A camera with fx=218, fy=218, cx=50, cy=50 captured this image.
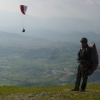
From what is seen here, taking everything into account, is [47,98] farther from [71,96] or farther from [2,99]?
[2,99]

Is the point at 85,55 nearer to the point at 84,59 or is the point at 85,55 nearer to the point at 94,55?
the point at 84,59

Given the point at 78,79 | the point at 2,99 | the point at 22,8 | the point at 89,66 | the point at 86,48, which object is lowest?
the point at 2,99

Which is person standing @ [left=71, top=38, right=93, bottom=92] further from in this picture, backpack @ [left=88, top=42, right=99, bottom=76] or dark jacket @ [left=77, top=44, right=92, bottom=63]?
backpack @ [left=88, top=42, right=99, bottom=76]

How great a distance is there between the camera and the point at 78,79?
1889 centimetres

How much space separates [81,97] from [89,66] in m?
3.29

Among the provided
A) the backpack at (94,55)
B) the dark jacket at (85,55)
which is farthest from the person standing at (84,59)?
the backpack at (94,55)

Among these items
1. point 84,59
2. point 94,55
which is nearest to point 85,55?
point 84,59

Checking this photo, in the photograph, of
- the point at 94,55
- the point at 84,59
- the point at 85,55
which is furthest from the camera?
the point at 84,59

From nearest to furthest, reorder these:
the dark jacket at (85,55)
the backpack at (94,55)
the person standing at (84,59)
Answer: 1. the backpack at (94,55)
2. the dark jacket at (85,55)
3. the person standing at (84,59)

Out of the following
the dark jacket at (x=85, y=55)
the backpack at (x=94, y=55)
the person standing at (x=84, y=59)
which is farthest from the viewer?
the person standing at (x=84, y=59)

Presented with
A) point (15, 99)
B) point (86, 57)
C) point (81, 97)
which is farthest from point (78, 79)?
point (15, 99)

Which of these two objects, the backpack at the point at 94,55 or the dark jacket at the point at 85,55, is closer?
the backpack at the point at 94,55

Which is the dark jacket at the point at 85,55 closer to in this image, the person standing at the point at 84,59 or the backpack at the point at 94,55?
the person standing at the point at 84,59

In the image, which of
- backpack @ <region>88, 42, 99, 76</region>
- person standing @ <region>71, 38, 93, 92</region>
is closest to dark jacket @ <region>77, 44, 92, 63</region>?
person standing @ <region>71, 38, 93, 92</region>
